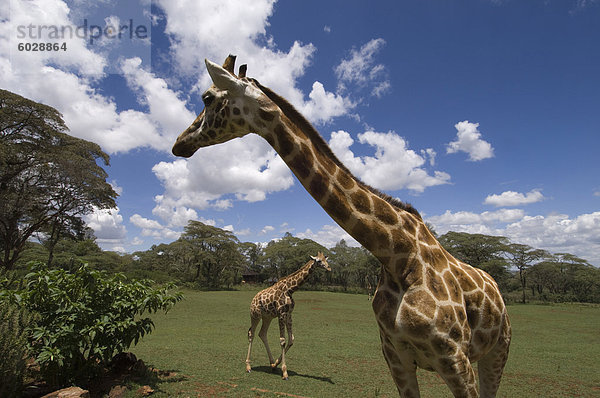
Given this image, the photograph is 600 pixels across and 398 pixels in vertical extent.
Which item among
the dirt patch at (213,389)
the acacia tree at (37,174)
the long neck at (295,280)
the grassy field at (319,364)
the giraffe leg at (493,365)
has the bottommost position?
the grassy field at (319,364)

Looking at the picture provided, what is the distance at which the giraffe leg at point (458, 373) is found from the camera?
2104 mm

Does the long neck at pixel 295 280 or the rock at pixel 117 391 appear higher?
the long neck at pixel 295 280

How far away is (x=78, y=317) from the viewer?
15.7 ft

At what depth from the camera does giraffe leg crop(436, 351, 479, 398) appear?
2.10 metres

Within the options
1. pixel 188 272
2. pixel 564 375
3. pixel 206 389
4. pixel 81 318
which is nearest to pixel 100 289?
pixel 81 318

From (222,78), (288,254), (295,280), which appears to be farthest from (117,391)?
(288,254)

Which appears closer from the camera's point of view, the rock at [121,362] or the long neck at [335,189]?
the long neck at [335,189]

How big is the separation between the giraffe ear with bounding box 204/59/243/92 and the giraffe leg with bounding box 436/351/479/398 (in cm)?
248

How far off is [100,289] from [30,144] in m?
18.5

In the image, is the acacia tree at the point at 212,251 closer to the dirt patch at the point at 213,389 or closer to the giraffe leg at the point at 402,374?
the dirt patch at the point at 213,389

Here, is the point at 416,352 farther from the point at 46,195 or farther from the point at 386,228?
the point at 46,195

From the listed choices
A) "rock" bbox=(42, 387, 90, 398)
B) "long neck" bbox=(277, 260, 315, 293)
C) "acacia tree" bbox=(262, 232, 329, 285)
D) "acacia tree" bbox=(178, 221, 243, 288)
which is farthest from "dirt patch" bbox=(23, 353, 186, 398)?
"acacia tree" bbox=(262, 232, 329, 285)

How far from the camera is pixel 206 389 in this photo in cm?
585

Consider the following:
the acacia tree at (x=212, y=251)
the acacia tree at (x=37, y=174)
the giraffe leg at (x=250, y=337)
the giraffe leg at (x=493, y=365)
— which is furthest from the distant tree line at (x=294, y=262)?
the giraffe leg at (x=493, y=365)
